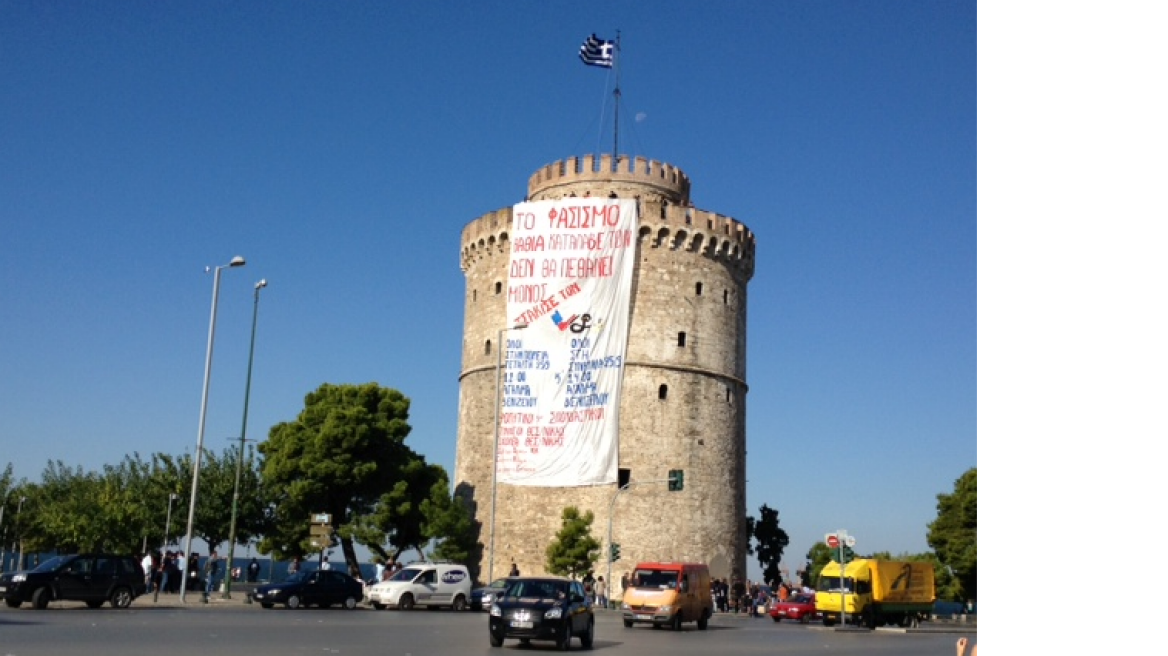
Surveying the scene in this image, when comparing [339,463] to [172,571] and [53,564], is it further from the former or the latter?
[53,564]

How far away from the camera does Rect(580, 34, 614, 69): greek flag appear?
4347 centimetres

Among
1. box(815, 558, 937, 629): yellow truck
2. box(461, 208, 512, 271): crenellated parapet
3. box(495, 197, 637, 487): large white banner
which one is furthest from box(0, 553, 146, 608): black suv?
box(461, 208, 512, 271): crenellated parapet

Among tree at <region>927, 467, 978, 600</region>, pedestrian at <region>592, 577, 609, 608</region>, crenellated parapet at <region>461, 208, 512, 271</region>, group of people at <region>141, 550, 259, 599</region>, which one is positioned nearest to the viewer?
group of people at <region>141, 550, 259, 599</region>

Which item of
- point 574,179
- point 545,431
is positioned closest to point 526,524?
point 545,431

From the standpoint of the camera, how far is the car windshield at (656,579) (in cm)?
2623

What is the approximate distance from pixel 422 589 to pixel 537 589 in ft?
41.5

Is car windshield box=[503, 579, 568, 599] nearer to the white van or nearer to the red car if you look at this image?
the white van

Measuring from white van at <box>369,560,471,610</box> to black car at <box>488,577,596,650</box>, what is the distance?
12121 mm

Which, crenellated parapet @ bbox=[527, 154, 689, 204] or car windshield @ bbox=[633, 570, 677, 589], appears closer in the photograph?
car windshield @ bbox=[633, 570, 677, 589]

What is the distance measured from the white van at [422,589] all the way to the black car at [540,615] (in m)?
12.1

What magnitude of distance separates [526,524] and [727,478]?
8.55 m

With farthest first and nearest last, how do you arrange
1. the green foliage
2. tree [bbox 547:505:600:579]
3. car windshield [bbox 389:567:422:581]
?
1. the green foliage
2. tree [bbox 547:505:600:579]
3. car windshield [bbox 389:567:422:581]
